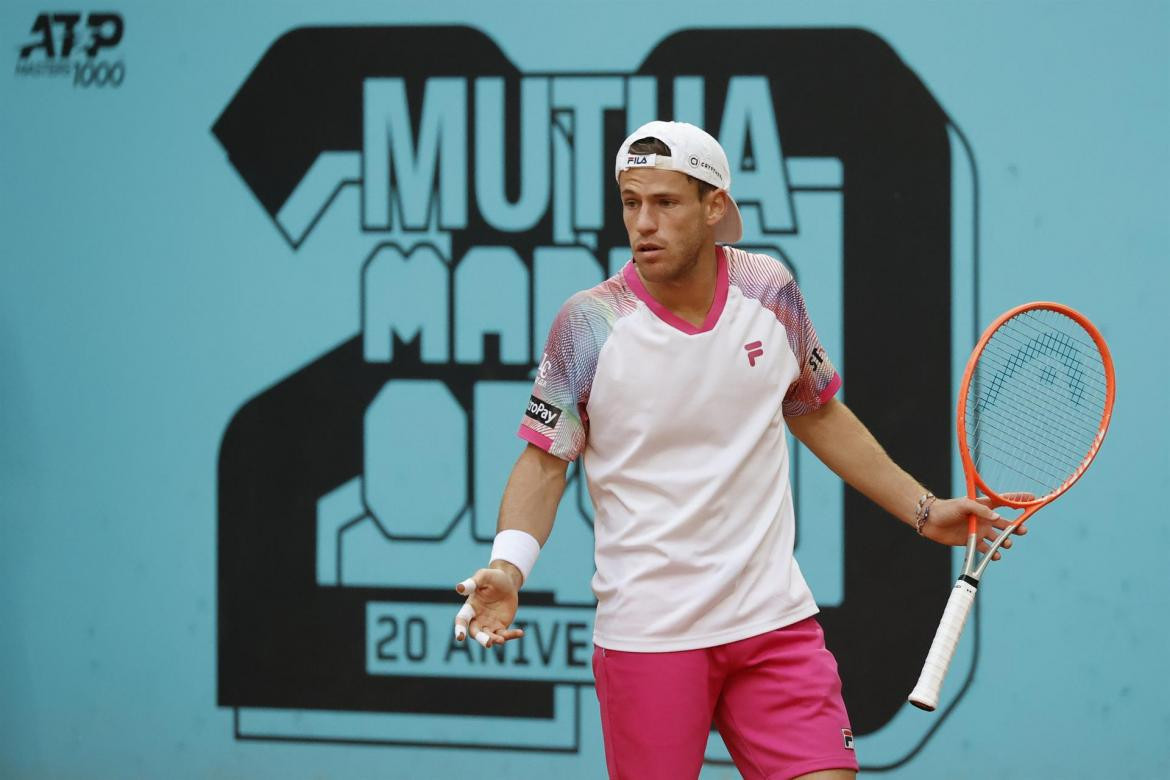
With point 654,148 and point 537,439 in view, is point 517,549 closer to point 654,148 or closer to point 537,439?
point 537,439

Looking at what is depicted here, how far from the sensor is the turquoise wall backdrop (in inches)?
175

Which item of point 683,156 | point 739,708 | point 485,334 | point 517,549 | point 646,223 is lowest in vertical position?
point 739,708

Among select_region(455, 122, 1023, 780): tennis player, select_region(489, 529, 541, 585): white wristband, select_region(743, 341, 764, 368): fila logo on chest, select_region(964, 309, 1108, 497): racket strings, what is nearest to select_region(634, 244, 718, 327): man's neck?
select_region(455, 122, 1023, 780): tennis player

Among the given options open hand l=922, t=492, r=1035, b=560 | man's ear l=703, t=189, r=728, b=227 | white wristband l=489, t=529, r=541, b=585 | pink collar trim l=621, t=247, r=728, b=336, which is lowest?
white wristband l=489, t=529, r=541, b=585

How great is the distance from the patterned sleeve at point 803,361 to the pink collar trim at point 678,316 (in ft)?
0.43

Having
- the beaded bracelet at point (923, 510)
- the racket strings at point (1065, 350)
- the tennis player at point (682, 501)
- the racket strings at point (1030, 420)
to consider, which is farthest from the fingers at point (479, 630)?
the racket strings at point (1065, 350)

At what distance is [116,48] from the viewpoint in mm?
4859

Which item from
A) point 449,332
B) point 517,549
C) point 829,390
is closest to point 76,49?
point 449,332

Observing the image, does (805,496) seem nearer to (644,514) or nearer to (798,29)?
(798,29)

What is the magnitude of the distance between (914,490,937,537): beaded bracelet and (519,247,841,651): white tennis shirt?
274 millimetres

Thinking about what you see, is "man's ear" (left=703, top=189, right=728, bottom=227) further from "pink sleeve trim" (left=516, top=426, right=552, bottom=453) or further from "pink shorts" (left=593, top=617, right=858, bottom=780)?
"pink shorts" (left=593, top=617, right=858, bottom=780)

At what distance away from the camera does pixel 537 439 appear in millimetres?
3035

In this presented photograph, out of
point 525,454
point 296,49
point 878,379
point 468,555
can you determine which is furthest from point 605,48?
point 525,454

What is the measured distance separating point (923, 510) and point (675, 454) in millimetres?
548
